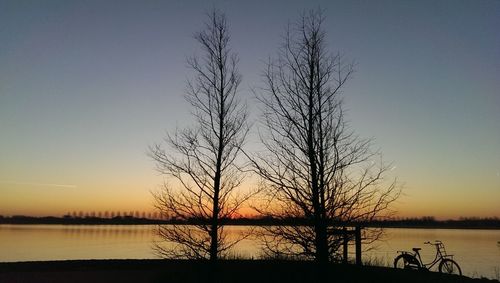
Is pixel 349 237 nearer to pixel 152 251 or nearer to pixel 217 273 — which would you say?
pixel 217 273

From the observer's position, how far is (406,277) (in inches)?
503

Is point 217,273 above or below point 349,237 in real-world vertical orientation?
below

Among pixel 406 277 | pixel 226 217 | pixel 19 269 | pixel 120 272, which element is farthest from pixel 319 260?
pixel 19 269

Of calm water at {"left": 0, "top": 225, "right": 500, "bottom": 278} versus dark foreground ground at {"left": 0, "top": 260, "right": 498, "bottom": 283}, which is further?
calm water at {"left": 0, "top": 225, "right": 500, "bottom": 278}

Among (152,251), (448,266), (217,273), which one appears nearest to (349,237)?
(217,273)

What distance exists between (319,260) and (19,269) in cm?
978

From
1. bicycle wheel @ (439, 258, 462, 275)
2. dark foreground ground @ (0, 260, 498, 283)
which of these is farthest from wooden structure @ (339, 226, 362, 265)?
bicycle wheel @ (439, 258, 462, 275)

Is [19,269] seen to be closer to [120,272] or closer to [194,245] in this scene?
[120,272]

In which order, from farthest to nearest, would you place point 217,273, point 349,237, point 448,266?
1. point 448,266
2. point 217,273
3. point 349,237

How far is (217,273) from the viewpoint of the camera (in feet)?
39.8

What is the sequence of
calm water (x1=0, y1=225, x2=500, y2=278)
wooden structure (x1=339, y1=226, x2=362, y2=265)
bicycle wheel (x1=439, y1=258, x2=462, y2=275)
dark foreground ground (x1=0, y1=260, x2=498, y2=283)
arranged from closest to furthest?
wooden structure (x1=339, y1=226, x2=362, y2=265) → dark foreground ground (x1=0, y1=260, x2=498, y2=283) → bicycle wheel (x1=439, y1=258, x2=462, y2=275) → calm water (x1=0, y1=225, x2=500, y2=278)

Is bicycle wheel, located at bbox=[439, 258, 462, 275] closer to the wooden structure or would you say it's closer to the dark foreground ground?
the dark foreground ground

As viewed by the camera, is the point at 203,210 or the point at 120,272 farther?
the point at 120,272

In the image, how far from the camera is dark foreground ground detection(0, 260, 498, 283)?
11.6 m
